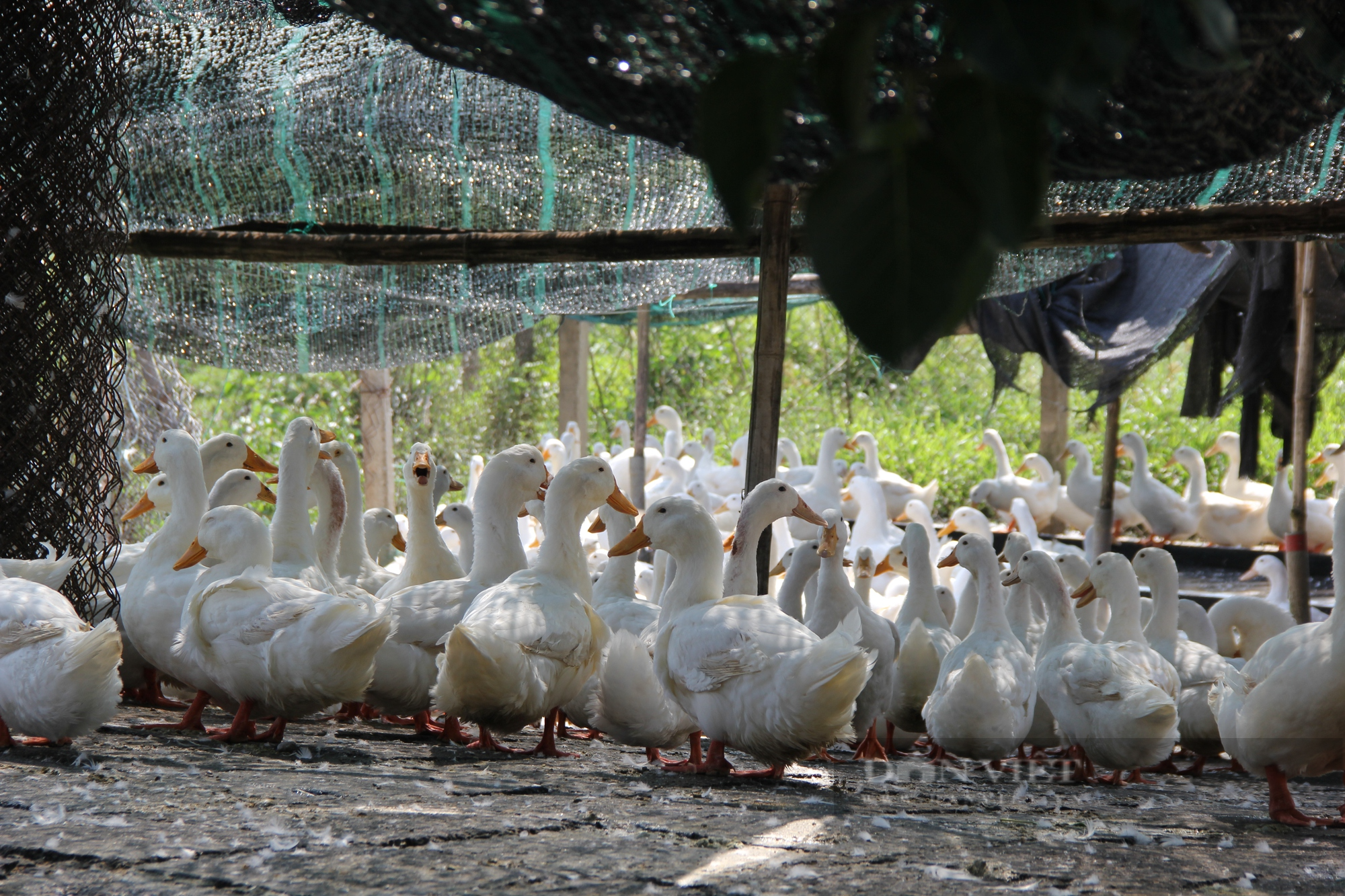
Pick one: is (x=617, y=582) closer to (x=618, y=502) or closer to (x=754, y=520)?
(x=618, y=502)

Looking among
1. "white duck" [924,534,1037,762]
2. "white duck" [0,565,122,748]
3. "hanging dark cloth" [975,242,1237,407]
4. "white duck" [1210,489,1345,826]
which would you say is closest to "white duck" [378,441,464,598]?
"white duck" [0,565,122,748]

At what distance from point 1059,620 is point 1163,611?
0.76m

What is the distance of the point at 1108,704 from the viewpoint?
352 cm

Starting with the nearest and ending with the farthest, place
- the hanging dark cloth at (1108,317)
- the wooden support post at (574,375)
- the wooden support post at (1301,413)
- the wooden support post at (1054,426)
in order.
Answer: the wooden support post at (1301,413) < the hanging dark cloth at (1108,317) < the wooden support post at (574,375) < the wooden support post at (1054,426)

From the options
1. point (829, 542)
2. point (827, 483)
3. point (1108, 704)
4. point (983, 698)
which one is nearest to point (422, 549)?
point (829, 542)

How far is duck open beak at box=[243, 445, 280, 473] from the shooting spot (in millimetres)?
4906

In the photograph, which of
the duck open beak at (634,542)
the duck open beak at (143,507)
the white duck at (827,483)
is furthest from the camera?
the white duck at (827,483)

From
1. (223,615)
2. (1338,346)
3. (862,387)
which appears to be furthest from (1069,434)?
(223,615)

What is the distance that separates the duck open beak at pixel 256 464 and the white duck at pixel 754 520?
7.38ft

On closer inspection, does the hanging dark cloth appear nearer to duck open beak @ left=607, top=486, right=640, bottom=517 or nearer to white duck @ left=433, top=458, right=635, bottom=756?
duck open beak @ left=607, top=486, right=640, bottom=517

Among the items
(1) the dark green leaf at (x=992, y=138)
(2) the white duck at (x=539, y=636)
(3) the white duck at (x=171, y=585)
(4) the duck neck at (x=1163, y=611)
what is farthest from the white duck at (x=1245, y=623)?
(1) the dark green leaf at (x=992, y=138)

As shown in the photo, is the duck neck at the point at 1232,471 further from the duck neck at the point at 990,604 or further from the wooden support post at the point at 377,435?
the wooden support post at the point at 377,435

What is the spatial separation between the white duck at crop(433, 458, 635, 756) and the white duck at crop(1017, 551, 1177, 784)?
55.9 inches

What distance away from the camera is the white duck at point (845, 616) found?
4059 mm
